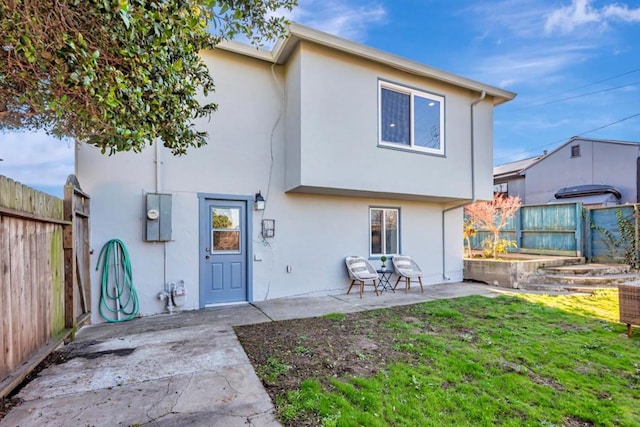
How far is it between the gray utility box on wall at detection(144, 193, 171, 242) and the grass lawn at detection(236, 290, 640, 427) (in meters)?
2.48

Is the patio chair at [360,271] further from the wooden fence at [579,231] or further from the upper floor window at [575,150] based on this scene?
the upper floor window at [575,150]

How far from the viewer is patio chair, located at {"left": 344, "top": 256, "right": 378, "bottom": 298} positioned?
6.84m

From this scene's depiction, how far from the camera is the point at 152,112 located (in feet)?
10.1

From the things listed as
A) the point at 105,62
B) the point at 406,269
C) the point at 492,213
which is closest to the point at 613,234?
the point at 492,213

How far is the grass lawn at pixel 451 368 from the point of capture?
2502 millimetres

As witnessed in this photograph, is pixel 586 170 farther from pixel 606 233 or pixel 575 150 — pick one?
pixel 606 233

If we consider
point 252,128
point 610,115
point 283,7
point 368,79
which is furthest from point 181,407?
point 610,115

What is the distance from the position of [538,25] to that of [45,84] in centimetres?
1299

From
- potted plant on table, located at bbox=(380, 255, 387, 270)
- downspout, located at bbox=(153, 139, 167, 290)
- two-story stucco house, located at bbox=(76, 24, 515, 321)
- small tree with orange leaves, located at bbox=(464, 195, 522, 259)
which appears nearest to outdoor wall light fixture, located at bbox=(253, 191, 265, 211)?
two-story stucco house, located at bbox=(76, 24, 515, 321)

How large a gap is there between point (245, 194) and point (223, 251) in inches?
48.9

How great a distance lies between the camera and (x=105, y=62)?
8.65 feet

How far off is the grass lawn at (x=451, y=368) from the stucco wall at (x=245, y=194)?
6.26 feet

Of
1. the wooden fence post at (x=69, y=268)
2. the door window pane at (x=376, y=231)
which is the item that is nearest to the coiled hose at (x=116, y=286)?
the wooden fence post at (x=69, y=268)

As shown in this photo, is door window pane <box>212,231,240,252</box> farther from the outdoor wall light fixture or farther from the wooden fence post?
the wooden fence post
